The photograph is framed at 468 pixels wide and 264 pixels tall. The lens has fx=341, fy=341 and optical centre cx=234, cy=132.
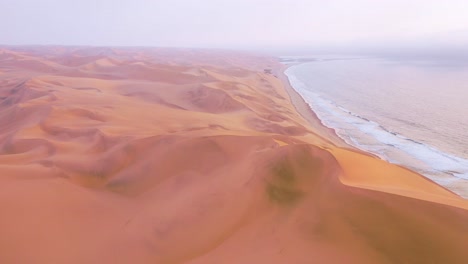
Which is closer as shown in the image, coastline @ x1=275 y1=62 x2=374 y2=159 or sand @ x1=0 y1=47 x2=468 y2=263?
sand @ x1=0 y1=47 x2=468 y2=263

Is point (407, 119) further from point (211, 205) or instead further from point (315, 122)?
point (211, 205)

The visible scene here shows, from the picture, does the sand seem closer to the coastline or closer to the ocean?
the ocean

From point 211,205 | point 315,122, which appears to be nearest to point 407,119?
point 315,122

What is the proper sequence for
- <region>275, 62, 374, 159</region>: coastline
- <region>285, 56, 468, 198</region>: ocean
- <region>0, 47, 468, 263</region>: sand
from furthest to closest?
<region>275, 62, 374, 159</region>: coastline
<region>285, 56, 468, 198</region>: ocean
<region>0, 47, 468, 263</region>: sand

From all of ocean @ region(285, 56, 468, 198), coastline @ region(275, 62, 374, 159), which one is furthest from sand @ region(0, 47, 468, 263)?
coastline @ region(275, 62, 374, 159)

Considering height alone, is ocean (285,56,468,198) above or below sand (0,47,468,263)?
below

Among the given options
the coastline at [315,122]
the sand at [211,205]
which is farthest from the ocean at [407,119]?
the sand at [211,205]

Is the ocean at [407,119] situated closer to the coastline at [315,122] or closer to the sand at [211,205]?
the coastline at [315,122]

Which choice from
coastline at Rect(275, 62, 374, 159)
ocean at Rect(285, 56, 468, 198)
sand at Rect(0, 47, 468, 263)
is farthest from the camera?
coastline at Rect(275, 62, 374, 159)
